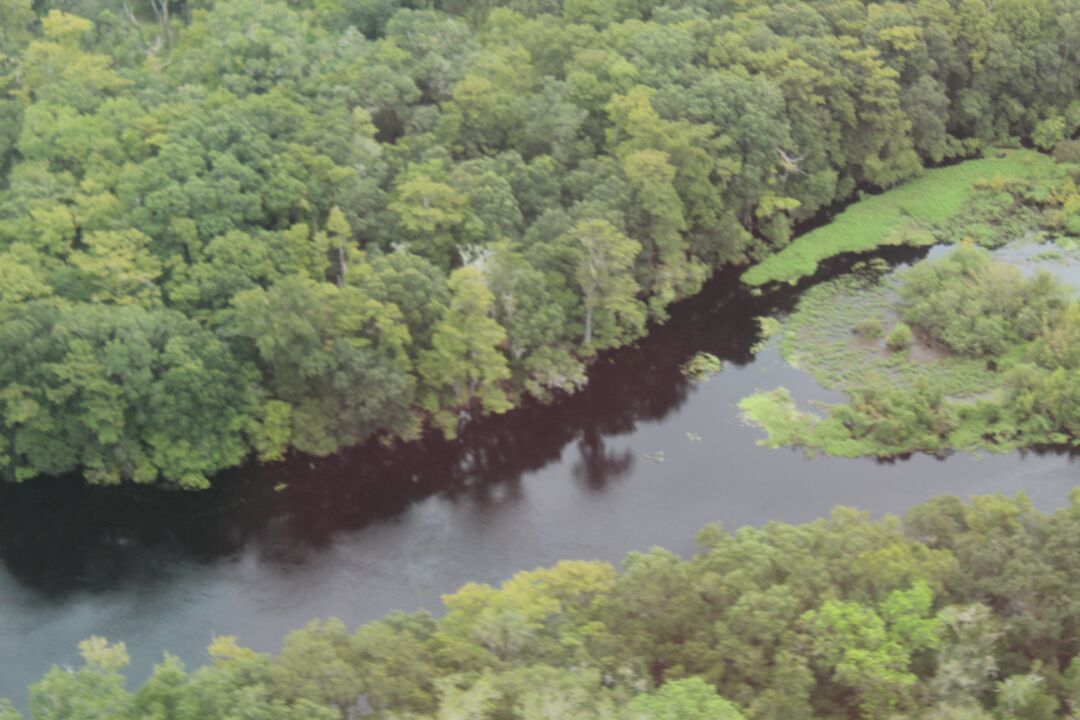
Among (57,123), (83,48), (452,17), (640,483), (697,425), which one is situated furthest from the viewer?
(452,17)

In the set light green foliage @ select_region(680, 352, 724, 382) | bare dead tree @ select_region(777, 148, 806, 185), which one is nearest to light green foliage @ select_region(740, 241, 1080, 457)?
light green foliage @ select_region(680, 352, 724, 382)

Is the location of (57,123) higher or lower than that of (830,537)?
higher

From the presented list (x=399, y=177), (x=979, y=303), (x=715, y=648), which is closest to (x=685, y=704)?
(x=715, y=648)

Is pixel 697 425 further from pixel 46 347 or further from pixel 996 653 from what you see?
pixel 46 347

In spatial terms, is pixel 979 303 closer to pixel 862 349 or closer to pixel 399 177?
pixel 862 349

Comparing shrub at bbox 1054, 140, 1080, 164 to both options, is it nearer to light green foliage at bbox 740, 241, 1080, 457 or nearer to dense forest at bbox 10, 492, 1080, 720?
light green foliage at bbox 740, 241, 1080, 457

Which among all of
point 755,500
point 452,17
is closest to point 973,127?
point 452,17
